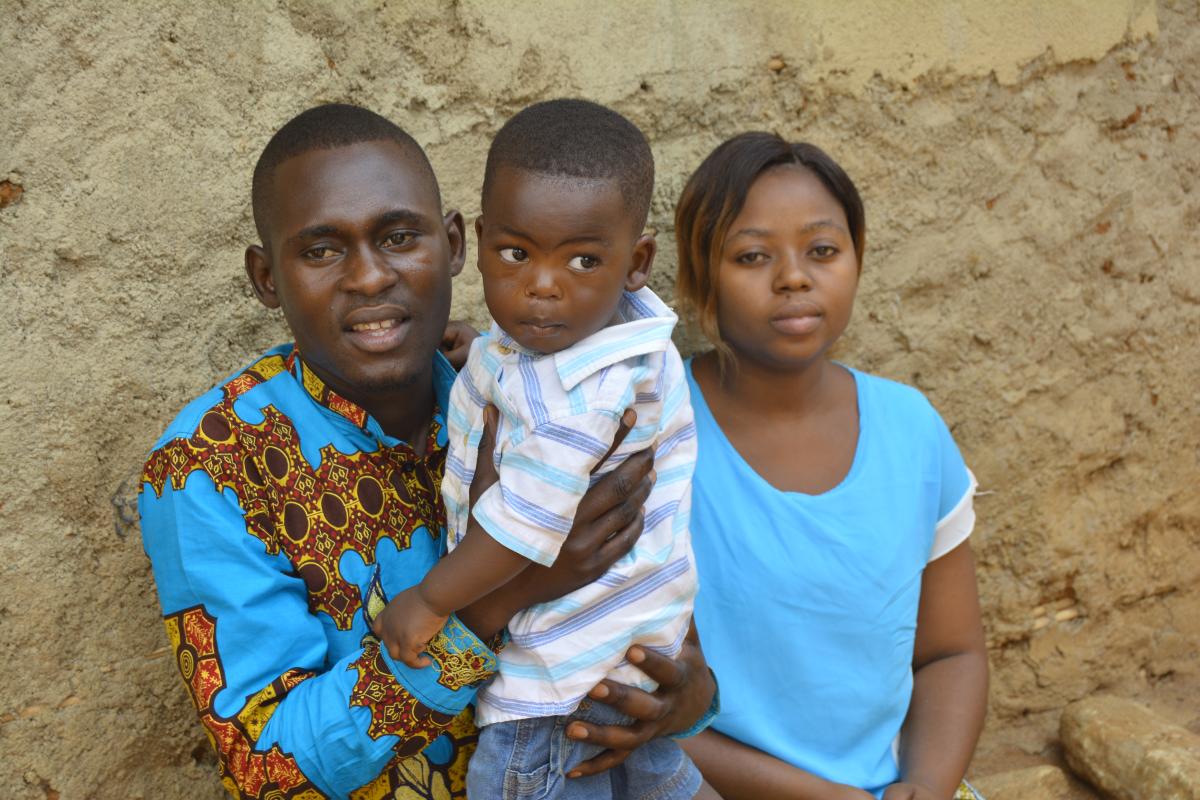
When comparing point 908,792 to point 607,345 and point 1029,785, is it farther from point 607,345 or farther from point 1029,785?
point 607,345

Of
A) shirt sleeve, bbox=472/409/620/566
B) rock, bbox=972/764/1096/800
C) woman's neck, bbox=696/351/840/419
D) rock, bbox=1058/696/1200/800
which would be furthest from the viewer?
rock, bbox=972/764/1096/800

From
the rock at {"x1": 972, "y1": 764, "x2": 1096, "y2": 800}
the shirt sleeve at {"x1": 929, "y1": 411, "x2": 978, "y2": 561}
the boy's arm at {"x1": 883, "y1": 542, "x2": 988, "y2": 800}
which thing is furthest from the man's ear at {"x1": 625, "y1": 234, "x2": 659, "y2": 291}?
the rock at {"x1": 972, "y1": 764, "x2": 1096, "y2": 800}

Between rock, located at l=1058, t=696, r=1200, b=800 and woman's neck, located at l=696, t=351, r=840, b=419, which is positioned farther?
rock, located at l=1058, t=696, r=1200, b=800

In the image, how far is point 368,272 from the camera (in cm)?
187

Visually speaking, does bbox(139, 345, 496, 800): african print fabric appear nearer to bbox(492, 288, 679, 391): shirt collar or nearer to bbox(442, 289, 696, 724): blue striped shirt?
bbox(442, 289, 696, 724): blue striped shirt

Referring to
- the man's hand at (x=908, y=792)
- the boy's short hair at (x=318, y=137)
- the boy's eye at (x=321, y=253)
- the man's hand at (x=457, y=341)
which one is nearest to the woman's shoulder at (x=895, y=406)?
the man's hand at (x=908, y=792)

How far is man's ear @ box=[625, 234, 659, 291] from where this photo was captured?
188cm

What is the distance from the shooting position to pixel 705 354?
8.75 ft

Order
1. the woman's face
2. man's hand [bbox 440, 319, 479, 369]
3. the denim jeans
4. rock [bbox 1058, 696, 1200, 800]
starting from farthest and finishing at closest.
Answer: rock [bbox 1058, 696, 1200, 800] < the woman's face < man's hand [bbox 440, 319, 479, 369] < the denim jeans

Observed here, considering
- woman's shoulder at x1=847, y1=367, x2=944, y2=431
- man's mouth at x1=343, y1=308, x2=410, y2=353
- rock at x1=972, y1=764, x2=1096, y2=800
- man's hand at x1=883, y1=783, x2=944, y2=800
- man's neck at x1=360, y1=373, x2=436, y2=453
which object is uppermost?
man's mouth at x1=343, y1=308, x2=410, y2=353

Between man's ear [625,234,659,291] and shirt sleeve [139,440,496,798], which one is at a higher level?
man's ear [625,234,659,291]

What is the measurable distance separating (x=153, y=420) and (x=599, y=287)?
0.90m

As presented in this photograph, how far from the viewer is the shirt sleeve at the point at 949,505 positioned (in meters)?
2.58

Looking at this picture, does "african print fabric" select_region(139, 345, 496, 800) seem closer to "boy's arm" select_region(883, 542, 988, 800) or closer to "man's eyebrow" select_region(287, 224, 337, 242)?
"man's eyebrow" select_region(287, 224, 337, 242)
